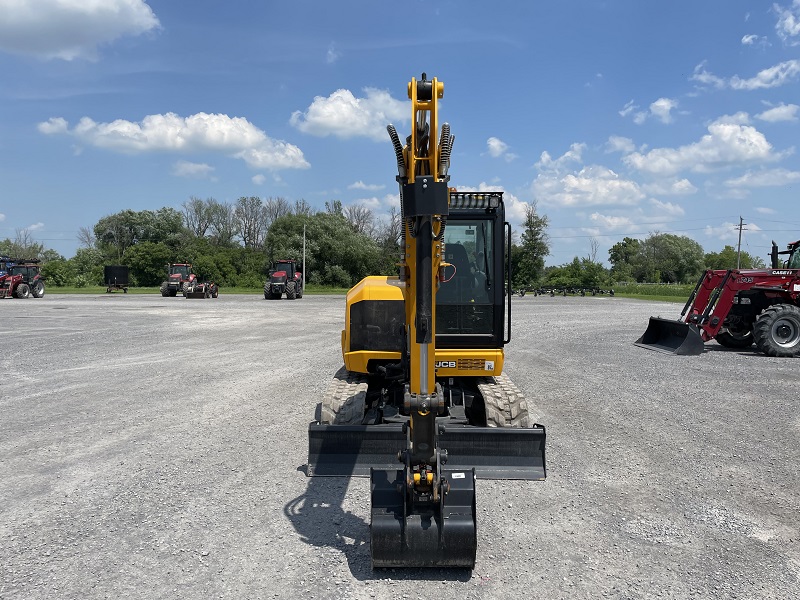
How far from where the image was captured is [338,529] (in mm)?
4309

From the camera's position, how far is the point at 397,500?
3.66 meters

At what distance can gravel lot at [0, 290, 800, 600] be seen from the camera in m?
3.62

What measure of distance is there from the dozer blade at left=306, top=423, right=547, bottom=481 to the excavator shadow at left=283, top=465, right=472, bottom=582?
180mm

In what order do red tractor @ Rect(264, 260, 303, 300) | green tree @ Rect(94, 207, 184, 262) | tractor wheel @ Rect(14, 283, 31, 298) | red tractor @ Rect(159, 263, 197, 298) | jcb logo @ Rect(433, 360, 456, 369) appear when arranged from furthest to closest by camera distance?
green tree @ Rect(94, 207, 184, 262) < red tractor @ Rect(159, 263, 197, 298) < red tractor @ Rect(264, 260, 303, 300) < tractor wheel @ Rect(14, 283, 31, 298) < jcb logo @ Rect(433, 360, 456, 369)

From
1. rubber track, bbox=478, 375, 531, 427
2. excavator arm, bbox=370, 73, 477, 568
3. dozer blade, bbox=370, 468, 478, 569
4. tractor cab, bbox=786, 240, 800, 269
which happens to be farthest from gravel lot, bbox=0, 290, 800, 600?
tractor cab, bbox=786, 240, 800, 269

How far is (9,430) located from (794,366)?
1433cm

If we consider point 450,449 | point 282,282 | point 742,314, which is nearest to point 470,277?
point 450,449

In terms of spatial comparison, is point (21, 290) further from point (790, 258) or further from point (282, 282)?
point (790, 258)

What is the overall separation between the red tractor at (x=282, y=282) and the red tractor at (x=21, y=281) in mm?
15303

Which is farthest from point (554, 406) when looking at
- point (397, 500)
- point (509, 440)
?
point (397, 500)

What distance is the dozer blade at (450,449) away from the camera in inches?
203

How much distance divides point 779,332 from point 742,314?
1.22m

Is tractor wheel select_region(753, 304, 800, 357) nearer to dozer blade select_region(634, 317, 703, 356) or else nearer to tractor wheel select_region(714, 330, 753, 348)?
tractor wheel select_region(714, 330, 753, 348)

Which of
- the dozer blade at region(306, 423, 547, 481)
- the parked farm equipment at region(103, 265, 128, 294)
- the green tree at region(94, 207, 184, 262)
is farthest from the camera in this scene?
the green tree at region(94, 207, 184, 262)
